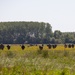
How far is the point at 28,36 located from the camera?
150125mm

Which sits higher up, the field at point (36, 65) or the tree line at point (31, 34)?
the field at point (36, 65)

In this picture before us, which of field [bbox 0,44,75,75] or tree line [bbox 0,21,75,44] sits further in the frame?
tree line [bbox 0,21,75,44]

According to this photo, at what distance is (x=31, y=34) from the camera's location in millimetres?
157000

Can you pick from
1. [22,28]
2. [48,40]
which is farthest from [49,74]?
[22,28]

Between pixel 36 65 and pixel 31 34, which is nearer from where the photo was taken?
pixel 36 65

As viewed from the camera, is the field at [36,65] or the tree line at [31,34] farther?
the tree line at [31,34]

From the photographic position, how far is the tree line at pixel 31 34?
14512cm

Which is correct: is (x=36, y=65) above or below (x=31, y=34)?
above

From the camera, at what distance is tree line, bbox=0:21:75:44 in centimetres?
14512

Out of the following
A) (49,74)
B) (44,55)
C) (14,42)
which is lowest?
(14,42)

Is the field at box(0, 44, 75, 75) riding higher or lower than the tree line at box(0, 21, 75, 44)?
higher

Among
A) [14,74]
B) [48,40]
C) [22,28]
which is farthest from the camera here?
[22,28]

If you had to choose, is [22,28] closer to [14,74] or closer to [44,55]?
[44,55]

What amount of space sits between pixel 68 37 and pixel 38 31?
2145 centimetres
